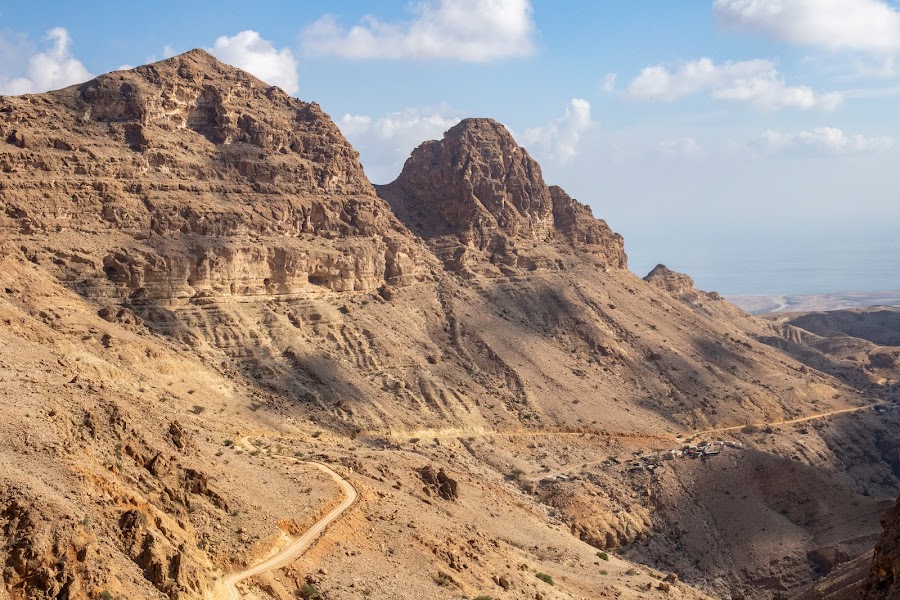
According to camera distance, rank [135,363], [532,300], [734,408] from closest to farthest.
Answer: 1. [135,363]
2. [734,408]
3. [532,300]

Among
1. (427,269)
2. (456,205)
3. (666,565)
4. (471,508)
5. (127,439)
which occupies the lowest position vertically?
(666,565)

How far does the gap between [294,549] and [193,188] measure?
4500 cm

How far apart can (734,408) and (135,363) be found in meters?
55.8

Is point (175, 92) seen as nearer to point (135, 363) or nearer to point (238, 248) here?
point (238, 248)

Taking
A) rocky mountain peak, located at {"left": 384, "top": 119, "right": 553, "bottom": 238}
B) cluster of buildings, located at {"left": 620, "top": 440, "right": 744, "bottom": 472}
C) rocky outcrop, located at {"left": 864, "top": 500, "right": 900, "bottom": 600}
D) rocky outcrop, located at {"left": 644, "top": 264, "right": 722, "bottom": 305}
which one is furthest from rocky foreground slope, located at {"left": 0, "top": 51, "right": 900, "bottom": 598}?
rocky outcrop, located at {"left": 644, "top": 264, "right": 722, "bottom": 305}

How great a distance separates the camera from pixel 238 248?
69500 millimetres

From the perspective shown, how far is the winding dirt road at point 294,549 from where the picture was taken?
28188 mm

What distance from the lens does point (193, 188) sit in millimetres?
71562

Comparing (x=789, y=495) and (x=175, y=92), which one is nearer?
(x=789, y=495)

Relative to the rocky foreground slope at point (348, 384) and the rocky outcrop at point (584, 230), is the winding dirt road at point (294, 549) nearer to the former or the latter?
the rocky foreground slope at point (348, 384)

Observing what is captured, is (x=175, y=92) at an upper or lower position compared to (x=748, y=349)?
upper

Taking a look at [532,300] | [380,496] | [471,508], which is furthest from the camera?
[532,300]

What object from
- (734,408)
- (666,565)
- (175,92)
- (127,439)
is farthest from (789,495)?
(175,92)

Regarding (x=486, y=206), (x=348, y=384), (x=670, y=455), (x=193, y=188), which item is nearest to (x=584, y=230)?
(x=486, y=206)
